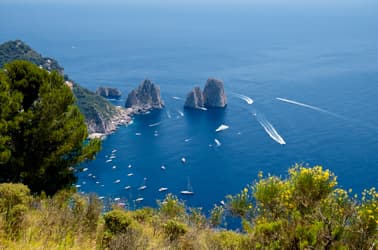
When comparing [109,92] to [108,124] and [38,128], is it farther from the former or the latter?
[38,128]

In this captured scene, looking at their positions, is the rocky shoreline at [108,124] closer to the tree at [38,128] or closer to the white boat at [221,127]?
the white boat at [221,127]

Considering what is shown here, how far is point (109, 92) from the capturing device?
292ft

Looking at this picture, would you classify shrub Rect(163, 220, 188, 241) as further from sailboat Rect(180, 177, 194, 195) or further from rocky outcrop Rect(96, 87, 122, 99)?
rocky outcrop Rect(96, 87, 122, 99)

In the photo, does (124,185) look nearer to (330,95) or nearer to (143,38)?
(330,95)

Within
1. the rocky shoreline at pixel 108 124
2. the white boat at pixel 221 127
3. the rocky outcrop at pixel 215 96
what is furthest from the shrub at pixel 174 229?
the rocky outcrop at pixel 215 96

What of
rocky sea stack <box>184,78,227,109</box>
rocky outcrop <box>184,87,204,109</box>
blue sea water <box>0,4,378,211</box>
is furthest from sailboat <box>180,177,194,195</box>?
rocky sea stack <box>184,78,227,109</box>

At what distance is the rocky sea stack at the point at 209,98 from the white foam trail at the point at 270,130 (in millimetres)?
12029

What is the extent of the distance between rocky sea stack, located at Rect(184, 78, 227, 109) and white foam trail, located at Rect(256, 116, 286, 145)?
12029 millimetres

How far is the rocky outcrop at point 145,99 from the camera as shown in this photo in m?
82.3

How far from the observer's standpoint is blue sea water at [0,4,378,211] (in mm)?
53375

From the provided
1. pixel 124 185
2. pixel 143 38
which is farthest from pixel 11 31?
pixel 124 185

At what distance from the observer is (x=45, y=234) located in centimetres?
612

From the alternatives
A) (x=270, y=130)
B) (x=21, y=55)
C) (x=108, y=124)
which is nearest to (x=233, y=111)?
(x=270, y=130)

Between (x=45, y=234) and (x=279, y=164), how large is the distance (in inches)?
1983
